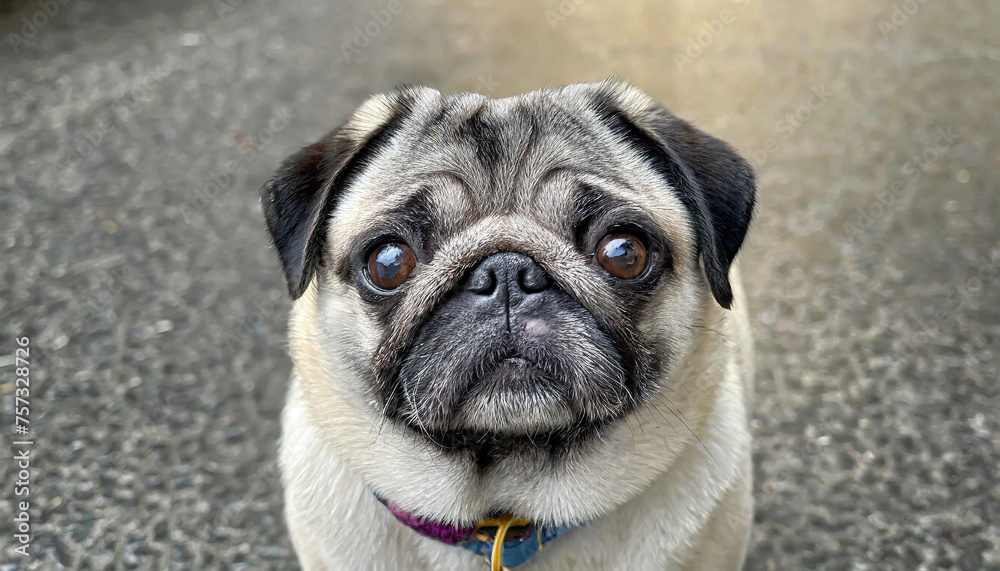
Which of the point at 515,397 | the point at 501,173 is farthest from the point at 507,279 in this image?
the point at 501,173

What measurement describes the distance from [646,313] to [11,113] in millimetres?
4665

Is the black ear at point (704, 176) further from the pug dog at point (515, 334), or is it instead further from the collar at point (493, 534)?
the collar at point (493, 534)

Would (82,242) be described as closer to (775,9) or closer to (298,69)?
(298,69)

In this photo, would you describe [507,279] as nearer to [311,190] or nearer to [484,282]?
[484,282]

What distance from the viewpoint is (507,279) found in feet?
6.06

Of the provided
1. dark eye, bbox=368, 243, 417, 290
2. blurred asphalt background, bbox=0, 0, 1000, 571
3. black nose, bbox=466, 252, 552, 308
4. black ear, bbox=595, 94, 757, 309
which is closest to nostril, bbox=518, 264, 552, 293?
black nose, bbox=466, 252, 552, 308

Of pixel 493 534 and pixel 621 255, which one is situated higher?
pixel 621 255

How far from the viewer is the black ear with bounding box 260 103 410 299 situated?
2.10m

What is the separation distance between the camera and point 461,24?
20.1 feet

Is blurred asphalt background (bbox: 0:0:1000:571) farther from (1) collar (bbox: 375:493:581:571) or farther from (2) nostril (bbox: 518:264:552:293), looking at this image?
(2) nostril (bbox: 518:264:552:293)

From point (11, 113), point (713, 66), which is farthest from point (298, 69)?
point (713, 66)

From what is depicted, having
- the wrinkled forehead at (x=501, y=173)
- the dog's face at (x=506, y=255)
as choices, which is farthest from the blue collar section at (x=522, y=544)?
the wrinkled forehead at (x=501, y=173)

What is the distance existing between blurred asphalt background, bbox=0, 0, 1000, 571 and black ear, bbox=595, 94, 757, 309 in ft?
4.68

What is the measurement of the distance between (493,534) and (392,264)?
763mm
